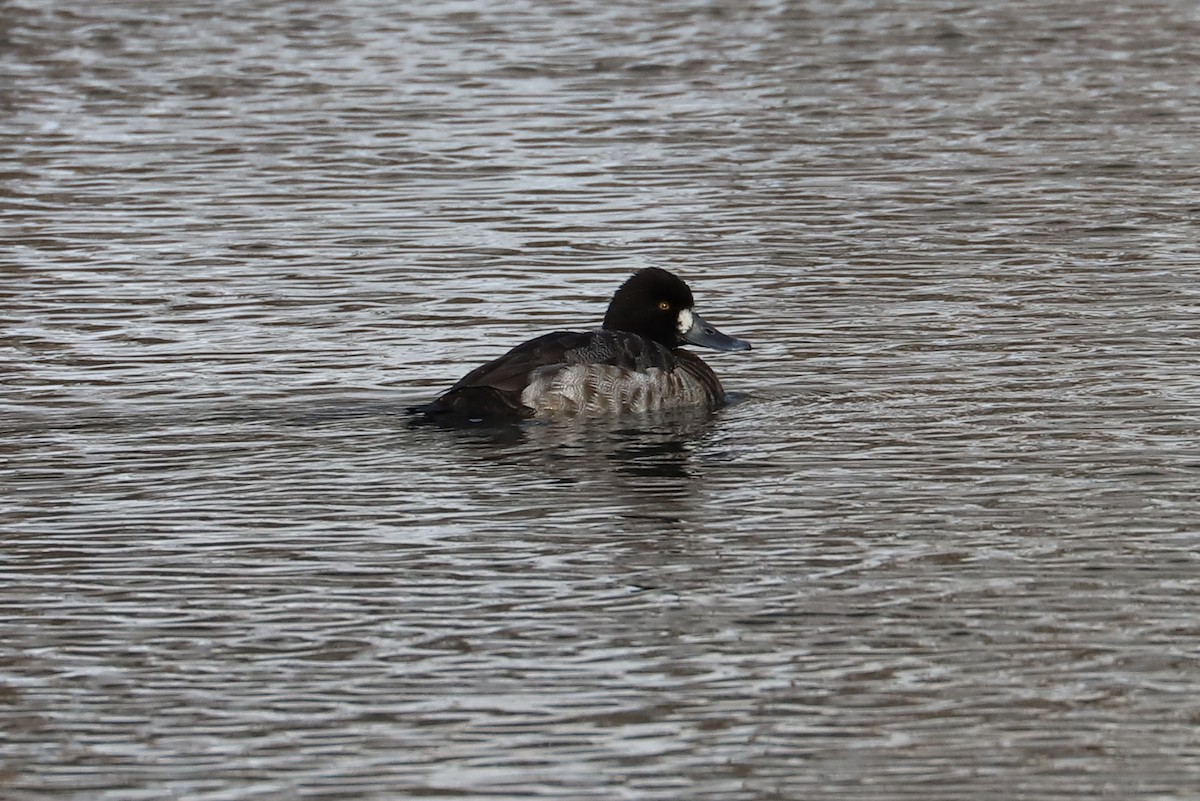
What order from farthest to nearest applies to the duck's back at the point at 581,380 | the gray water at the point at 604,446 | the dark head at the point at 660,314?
1. the dark head at the point at 660,314
2. the duck's back at the point at 581,380
3. the gray water at the point at 604,446

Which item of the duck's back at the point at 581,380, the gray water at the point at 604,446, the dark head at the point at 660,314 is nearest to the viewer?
the gray water at the point at 604,446

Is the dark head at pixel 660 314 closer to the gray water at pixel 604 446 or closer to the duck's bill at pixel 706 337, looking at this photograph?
the duck's bill at pixel 706 337

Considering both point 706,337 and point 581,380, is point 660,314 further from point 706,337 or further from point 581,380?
point 581,380

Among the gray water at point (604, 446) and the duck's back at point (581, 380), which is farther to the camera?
the duck's back at point (581, 380)

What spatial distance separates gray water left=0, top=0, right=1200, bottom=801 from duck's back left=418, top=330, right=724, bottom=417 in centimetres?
15

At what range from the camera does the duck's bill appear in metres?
12.1

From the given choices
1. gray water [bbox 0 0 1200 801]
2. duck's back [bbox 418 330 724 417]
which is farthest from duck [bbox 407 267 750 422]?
gray water [bbox 0 0 1200 801]

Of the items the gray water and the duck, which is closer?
the gray water

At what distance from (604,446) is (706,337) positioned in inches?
59.3

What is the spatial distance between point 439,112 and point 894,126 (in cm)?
388

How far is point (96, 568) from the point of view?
342 inches

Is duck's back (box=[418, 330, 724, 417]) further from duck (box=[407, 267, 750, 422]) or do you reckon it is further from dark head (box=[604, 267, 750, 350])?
dark head (box=[604, 267, 750, 350])

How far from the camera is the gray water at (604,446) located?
A: 22.5 feet

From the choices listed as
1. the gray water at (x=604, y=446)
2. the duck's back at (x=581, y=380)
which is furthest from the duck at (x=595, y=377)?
the gray water at (x=604, y=446)
